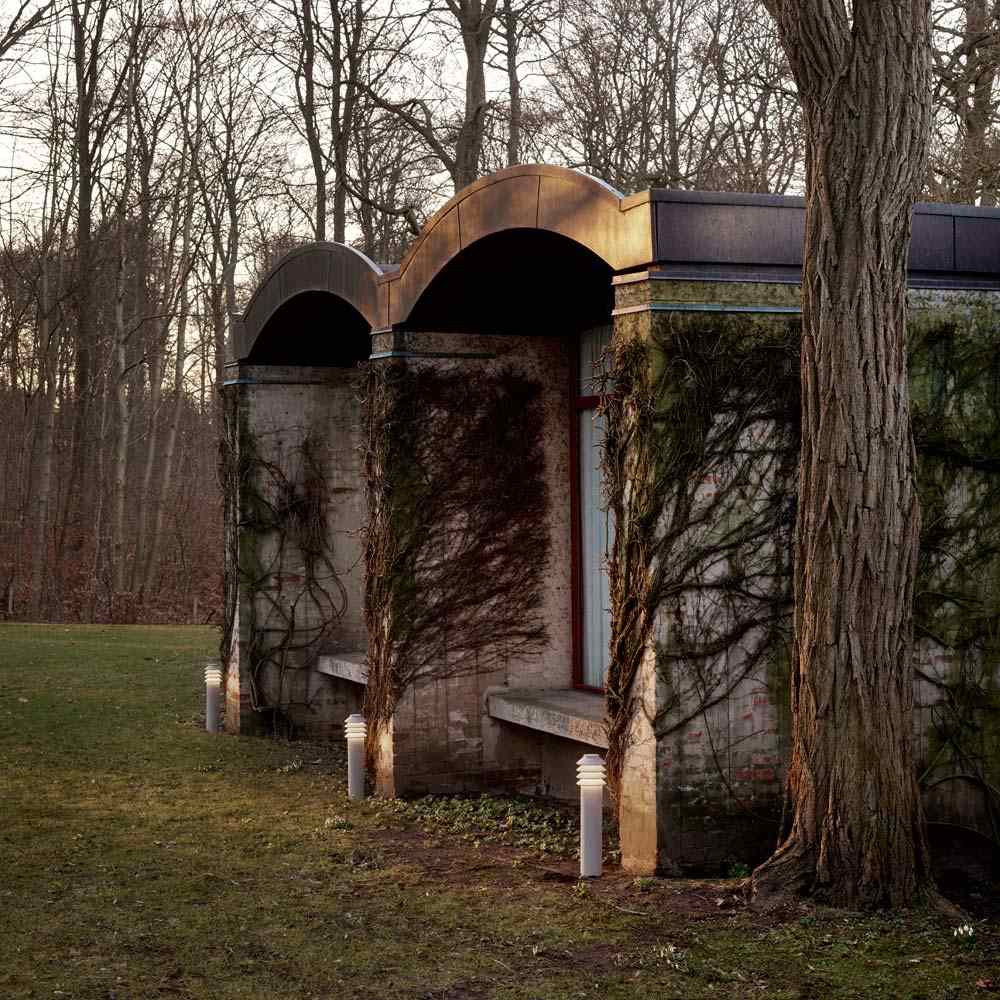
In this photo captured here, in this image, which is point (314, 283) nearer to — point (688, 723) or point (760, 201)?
point (760, 201)

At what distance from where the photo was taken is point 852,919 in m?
6.65

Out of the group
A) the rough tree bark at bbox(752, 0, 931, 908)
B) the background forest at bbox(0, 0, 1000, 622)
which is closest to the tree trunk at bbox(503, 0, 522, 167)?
the background forest at bbox(0, 0, 1000, 622)

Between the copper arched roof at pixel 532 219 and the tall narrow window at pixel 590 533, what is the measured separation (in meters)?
1.42

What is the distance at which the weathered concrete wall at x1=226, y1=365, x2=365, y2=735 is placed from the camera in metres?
13.4

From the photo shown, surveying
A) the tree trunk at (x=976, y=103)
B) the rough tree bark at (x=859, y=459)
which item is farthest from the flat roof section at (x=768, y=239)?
the tree trunk at (x=976, y=103)

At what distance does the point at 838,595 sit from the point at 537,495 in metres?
4.11

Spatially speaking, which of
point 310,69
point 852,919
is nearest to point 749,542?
point 852,919

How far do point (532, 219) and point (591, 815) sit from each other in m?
3.51

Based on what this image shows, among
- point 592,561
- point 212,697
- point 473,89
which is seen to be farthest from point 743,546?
point 473,89

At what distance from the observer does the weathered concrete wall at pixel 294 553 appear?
43.8 ft

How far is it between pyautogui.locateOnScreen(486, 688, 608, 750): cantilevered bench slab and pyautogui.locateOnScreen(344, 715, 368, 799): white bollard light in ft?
3.22

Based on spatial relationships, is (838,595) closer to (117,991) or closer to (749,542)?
(749,542)

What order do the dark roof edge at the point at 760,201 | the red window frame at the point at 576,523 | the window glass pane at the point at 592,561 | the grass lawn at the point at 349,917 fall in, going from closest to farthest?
the grass lawn at the point at 349,917, the dark roof edge at the point at 760,201, the window glass pane at the point at 592,561, the red window frame at the point at 576,523

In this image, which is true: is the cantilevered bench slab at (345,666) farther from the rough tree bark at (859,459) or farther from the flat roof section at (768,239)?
the rough tree bark at (859,459)
